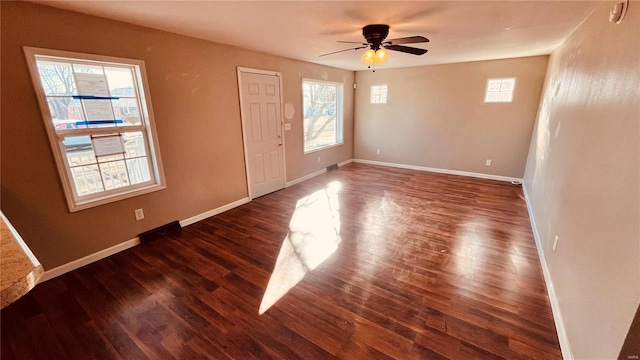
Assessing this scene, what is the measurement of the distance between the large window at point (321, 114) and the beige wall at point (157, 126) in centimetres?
78

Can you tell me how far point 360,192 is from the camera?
472cm

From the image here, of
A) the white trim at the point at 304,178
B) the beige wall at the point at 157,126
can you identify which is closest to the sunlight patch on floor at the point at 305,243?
the white trim at the point at 304,178

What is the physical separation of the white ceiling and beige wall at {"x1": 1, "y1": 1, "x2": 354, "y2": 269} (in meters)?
0.19

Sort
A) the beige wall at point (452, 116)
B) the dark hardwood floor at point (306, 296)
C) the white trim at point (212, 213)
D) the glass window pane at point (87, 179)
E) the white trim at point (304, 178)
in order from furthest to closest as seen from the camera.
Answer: the white trim at point (304, 178), the beige wall at point (452, 116), the white trim at point (212, 213), the glass window pane at point (87, 179), the dark hardwood floor at point (306, 296)

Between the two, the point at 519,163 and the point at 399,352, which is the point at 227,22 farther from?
the point at 519,163

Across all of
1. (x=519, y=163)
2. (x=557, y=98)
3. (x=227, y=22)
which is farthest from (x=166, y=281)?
(x=519, y=163)

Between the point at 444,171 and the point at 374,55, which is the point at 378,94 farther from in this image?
the point at 374,55

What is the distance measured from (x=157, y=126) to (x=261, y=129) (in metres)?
1.61

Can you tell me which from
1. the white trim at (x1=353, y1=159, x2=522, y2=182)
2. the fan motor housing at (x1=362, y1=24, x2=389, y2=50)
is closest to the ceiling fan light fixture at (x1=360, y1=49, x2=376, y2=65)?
the fan motor housing at (x1=362, y1=24, x2=389, y2=50)

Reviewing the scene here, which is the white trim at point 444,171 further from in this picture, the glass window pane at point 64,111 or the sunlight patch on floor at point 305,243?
the glass window pane at point 64,111

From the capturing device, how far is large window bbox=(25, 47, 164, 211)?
233 centimetres

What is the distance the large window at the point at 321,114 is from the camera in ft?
17.9

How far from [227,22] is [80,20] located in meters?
1.25

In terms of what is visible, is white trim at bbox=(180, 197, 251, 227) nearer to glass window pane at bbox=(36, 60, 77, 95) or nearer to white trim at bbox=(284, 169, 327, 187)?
white trim at bbox=(284, 169, 327, 187)
